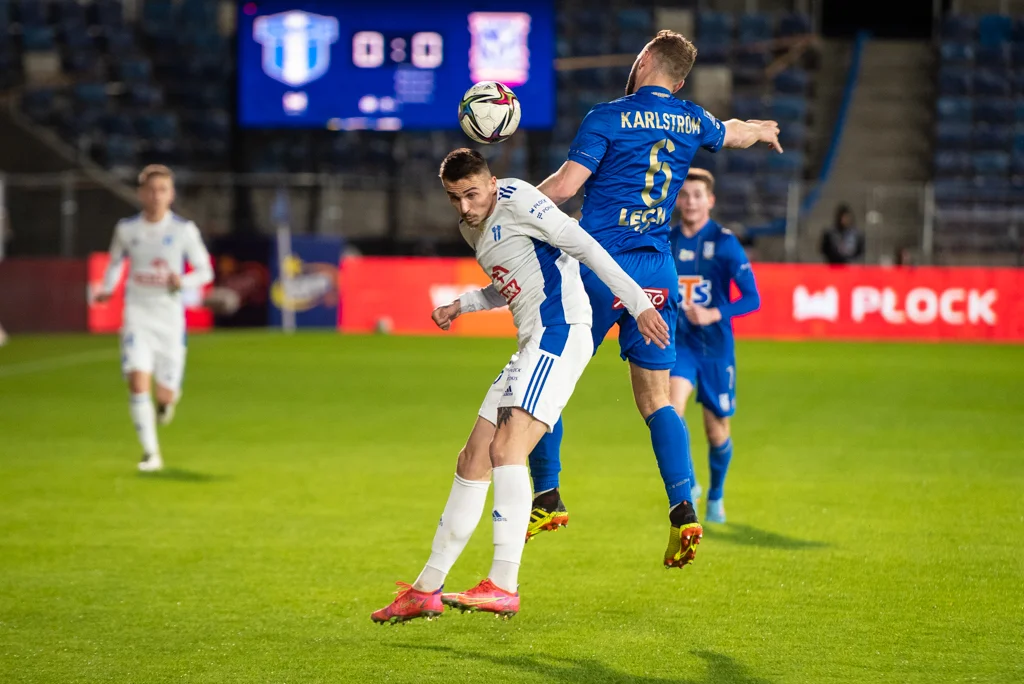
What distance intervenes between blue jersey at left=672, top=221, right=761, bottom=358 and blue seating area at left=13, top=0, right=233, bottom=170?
848 inches

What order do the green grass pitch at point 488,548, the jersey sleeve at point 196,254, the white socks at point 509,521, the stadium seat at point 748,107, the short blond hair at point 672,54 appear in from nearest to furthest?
the green grass pitch at point 488,548, the white socks at point 509,521, the short blond hair at point 672,54, the jersey sleeve at point 196,254, the stadium seat at point 748,107

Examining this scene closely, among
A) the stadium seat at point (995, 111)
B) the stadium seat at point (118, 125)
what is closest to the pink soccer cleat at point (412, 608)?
the stadium seat at point (995, 111)

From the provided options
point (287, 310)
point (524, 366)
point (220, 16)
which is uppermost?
point (220, 16)

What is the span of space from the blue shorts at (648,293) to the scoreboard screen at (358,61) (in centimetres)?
2088

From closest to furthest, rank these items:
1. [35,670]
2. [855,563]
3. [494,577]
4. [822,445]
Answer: [35,670], [494,577], [855,563], [822,445]

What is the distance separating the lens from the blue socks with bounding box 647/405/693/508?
6.13 metres

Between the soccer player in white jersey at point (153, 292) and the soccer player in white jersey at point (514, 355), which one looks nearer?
the soccer player in white jersey at point (514, 355)

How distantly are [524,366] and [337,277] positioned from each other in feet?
62.7

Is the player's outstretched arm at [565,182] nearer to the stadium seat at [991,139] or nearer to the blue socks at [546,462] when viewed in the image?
the blue socks at [546,462]

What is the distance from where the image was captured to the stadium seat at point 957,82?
27938 mm

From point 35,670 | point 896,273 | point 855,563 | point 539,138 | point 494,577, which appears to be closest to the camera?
point 35,670

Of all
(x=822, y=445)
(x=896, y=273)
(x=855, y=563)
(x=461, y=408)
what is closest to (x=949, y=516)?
(x=855, y=563)

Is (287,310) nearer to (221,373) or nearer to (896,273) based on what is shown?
(221,373)

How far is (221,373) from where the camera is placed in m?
17.6
